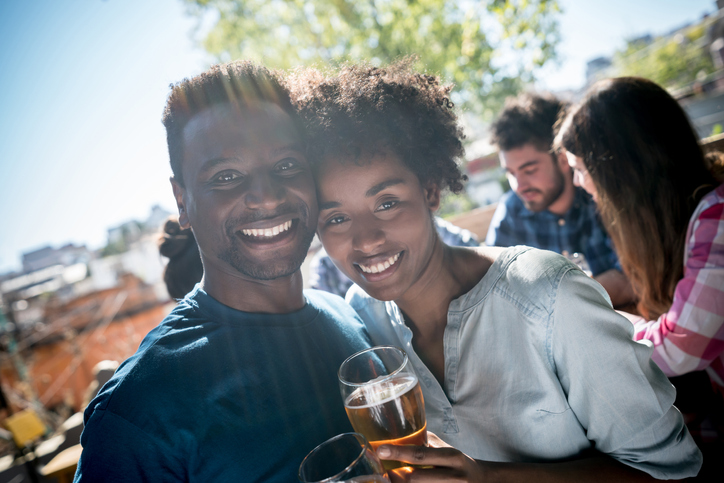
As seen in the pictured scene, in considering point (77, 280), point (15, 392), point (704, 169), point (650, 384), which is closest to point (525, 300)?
point (650, 384)

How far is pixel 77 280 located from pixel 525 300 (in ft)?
48.5

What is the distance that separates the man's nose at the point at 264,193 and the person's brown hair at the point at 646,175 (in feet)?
6.08

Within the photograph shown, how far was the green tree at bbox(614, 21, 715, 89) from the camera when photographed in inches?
425

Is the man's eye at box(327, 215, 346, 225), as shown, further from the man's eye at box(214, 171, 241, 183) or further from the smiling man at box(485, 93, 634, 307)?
the smiling man at box(485, 93, 634, 307)

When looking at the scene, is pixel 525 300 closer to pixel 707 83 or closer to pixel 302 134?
pixel 302 134

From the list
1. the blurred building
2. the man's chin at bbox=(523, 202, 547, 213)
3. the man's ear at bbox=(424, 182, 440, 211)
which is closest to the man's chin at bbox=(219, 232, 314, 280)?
the man's ear at bbox=(424, 182, 440, 211)

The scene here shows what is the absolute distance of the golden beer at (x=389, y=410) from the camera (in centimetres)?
98

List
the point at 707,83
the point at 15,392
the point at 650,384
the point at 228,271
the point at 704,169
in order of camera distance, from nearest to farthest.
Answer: the point at 650,384, the point at 228,271, the point at 704,169, the point at 15,392, the point at 707,83

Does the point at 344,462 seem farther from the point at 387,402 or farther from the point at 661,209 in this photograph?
the point at 661,209

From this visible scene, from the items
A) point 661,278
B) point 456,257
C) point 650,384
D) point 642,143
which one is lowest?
point 661,278

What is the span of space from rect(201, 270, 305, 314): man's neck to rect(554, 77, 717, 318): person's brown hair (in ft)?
6.13

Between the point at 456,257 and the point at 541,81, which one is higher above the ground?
the point at 541,81

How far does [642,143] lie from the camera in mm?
2172

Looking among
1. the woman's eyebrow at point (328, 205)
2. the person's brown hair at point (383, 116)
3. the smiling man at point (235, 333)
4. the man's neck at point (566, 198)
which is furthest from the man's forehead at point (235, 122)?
the man's neck at point (566, 198)
